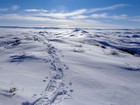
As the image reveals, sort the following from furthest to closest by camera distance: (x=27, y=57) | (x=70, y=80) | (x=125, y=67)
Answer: (x=27, y=57) → (x=125, y=67) → (x=70, y=80)

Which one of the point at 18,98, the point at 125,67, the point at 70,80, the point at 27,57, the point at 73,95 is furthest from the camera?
the point at 27,57

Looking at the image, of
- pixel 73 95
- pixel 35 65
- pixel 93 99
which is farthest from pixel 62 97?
pixel 35 65

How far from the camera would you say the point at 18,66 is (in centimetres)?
871

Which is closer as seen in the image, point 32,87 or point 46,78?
point 32,87

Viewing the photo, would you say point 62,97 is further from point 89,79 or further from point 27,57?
point 27,57

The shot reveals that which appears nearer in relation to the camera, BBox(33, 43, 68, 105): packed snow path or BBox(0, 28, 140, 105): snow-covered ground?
BBox(33, 43, 68, 105): packed snow path

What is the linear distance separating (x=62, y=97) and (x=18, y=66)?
4.12m

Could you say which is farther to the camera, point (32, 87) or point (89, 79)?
point (89, 79)

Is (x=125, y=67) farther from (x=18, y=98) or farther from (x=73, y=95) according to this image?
(x=18, y=98)

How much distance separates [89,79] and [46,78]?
165cm

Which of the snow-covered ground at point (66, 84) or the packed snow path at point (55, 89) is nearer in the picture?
the packed snow path at point (55, 89)

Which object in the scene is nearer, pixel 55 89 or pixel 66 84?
pixel 55 89

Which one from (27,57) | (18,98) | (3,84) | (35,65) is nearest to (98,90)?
(18,98)

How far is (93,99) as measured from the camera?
17.4 feet
